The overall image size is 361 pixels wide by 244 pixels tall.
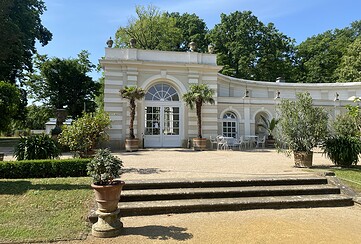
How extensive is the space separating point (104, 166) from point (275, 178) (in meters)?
4.20

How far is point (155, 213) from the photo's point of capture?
4977 millimetres

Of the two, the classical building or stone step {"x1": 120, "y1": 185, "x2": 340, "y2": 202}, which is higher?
the classical building

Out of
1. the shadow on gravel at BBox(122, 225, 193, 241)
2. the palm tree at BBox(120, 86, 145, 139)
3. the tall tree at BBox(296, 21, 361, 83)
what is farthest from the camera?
the tall tree at BBox(296, 21, 361, 83)

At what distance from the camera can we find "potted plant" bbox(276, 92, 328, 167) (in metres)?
8.82

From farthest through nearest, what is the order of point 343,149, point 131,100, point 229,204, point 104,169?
point 131,100
point 343,149
point 229,204
point 104,169

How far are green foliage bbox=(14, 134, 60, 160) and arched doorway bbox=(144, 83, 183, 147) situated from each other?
767 cm

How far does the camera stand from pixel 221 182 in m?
6.07

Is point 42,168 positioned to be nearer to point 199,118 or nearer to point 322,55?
point 199,118

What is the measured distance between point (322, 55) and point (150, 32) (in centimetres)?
2030

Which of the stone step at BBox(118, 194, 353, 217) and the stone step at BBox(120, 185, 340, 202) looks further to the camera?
the stone step at BBox(120, 185, 340, 202)

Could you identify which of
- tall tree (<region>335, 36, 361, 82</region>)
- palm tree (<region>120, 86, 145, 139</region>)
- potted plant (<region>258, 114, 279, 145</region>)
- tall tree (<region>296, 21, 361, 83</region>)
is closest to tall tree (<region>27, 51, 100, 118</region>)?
palm tree (<region>120, 86, 145, 139</region>)

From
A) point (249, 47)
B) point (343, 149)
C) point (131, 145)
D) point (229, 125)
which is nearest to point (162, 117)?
point (131, 145)

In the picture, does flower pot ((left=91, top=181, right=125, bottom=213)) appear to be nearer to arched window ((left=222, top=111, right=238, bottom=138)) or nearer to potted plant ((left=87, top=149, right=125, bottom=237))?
potted plant ((left=87, top=149, right=125, bottom=237))

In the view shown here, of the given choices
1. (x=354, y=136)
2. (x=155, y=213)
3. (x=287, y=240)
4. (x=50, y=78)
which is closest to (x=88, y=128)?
(x=155, y=213)
